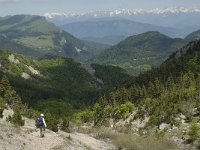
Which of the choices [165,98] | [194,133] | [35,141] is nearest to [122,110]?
→ [165,98]

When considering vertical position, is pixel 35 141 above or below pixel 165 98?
above

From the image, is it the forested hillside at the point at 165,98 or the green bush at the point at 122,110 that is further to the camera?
the green bush at the point at 122,110

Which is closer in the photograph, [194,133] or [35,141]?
[35,141]

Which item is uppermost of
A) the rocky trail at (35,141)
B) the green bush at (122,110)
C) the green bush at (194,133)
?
the rocky trail at (35,141)

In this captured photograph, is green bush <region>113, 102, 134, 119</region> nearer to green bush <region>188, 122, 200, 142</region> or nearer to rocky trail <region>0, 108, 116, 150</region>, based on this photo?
green bush <region>188, 122, 200, 142</region>

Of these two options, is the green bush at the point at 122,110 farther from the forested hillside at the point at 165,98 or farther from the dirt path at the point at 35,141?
the dirt path at the point at 35,141

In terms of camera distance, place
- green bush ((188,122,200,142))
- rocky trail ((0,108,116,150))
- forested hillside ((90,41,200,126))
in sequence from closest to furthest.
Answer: rocky trail ((0,108,116,150)) → green bush ((188,122,200,142)) → forested hillside ((90,41,200,126))

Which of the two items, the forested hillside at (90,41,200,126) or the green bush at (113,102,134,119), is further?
the green bush at (113,102,134,119)

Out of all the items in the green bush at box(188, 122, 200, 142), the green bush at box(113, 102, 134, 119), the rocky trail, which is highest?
the rocky trail

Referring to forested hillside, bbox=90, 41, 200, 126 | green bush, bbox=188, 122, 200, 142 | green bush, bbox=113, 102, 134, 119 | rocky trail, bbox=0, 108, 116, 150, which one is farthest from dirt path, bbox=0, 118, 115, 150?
green bush, bbox=113, 102, 134, 119

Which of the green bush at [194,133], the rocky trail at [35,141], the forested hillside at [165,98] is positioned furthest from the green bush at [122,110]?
Answer: the rocky trail at [35,141]

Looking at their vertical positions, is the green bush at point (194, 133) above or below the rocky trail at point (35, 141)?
below

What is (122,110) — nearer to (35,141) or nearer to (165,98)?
(165,98)

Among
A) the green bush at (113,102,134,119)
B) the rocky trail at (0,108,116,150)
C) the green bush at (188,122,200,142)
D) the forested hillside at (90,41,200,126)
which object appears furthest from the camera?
the green bush at (113,102,134,119)
